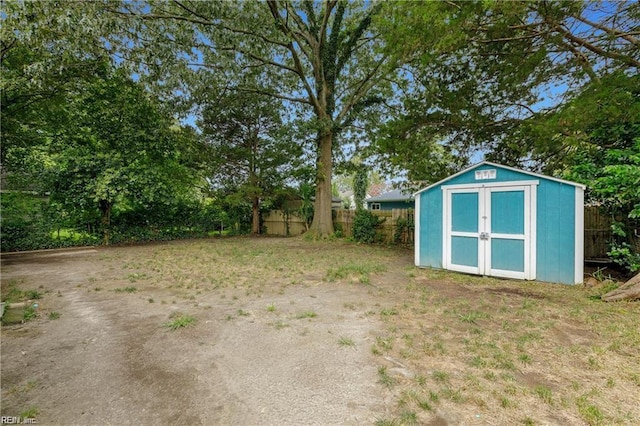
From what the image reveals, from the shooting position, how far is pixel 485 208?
627cm

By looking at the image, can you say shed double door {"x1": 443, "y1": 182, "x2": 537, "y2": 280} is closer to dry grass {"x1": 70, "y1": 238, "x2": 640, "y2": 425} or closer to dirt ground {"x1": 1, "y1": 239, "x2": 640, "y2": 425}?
dry grass {"x1": 70, "y1": 238, "x2": 640, "y2": 425}

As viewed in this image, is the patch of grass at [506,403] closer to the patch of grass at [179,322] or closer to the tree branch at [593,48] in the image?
the patch of grass at [179,322]

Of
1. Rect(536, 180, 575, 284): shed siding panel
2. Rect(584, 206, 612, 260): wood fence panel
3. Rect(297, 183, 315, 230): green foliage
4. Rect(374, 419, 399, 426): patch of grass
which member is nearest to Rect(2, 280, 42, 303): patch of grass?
Rect(374, 419, 399, 426): patch of grass

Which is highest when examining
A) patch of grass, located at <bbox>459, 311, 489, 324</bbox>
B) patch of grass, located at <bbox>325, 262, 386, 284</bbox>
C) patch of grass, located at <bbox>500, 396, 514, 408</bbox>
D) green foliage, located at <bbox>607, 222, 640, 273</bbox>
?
green foliage, located at <bbox>607, 222, 640, 273</bbox>

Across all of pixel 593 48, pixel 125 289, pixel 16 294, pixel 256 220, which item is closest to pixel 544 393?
pixel 125 289

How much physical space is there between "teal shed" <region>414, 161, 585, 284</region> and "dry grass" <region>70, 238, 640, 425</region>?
1.27ft

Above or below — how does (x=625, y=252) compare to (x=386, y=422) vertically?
above

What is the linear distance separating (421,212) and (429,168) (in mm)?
2066

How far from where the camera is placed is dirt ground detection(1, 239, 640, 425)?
2.07m

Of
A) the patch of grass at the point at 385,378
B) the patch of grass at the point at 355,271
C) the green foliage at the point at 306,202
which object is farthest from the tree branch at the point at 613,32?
the green foliage at the point at 306,202

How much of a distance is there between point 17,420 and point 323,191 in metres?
11.3

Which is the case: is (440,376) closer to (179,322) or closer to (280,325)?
(280,325)

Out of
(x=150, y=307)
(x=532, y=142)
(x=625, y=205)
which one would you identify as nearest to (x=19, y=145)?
(x=150, y=307)

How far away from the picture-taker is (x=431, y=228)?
720cm
